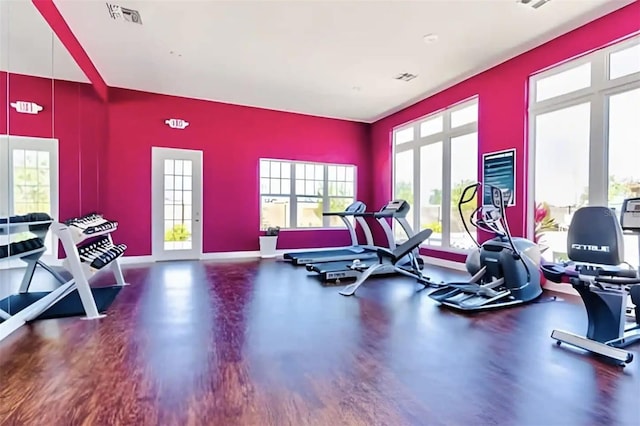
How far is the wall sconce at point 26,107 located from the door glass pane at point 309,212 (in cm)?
552

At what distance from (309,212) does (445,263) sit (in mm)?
3586

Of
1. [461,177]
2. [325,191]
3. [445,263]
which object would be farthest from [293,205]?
[461,177]

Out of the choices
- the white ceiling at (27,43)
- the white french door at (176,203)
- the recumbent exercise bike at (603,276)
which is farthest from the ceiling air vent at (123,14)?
the recumbent exercise bike at (603,276)

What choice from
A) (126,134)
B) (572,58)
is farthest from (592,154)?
(126,134)

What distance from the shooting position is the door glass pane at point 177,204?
741 cm

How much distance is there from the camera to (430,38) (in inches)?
188

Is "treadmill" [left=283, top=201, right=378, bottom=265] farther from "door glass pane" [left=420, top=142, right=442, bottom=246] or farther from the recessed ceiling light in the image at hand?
the recessed ceiling light

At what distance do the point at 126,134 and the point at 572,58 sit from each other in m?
7.71

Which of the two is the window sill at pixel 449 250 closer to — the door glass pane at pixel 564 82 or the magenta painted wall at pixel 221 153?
the magenta painted wall at pixel 221 153

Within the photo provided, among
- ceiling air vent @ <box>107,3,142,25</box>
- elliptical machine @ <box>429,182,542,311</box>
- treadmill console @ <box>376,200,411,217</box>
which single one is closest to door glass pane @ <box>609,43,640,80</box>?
elliptical machine @ <box>429,182,542,311</box>

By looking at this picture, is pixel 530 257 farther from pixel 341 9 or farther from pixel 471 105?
pixel 341 9

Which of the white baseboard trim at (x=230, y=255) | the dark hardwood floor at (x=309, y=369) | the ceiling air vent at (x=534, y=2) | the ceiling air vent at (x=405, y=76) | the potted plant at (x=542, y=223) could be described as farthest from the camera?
the white baseboard trim at (x=230, y=255)

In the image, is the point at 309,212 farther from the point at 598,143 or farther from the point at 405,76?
the point at 598,143

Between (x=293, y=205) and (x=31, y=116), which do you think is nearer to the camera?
(x=31, y=116)
